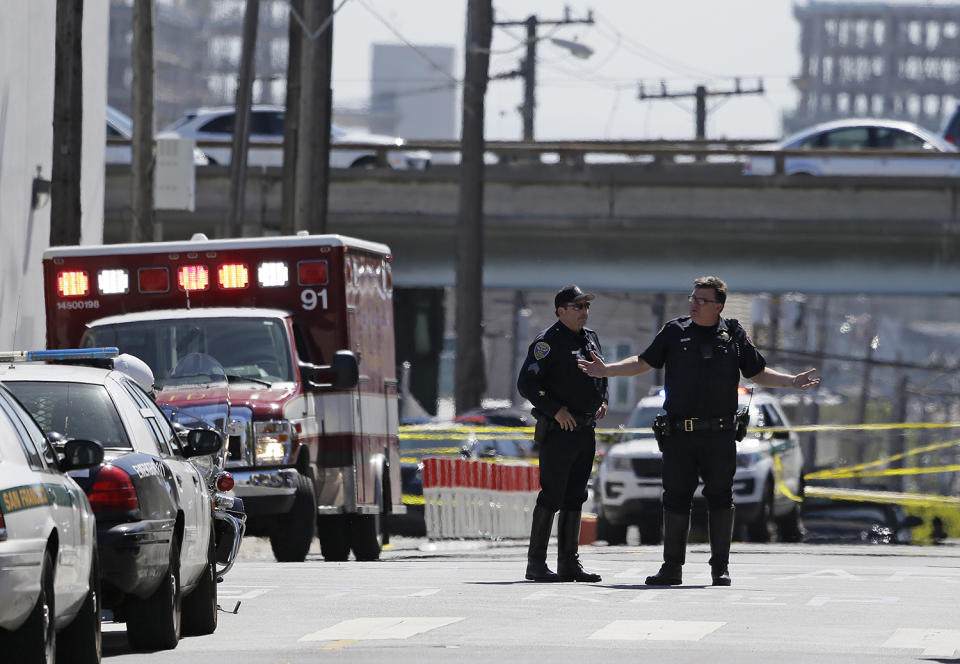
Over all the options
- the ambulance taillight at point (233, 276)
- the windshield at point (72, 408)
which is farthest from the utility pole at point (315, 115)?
the windshield at point (72, 408)

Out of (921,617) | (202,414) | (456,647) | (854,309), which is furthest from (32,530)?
(854,309)

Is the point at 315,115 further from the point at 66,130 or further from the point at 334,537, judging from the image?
the point at 334,537

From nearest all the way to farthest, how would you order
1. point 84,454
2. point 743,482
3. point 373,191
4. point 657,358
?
point 84,454, point 657,358, point 743,482, point 373,191

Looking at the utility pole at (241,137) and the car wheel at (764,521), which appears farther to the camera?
the utility pole at (241,137)

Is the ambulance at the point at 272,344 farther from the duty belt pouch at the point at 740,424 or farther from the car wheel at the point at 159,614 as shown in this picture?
the car wheel at the point at 159,614

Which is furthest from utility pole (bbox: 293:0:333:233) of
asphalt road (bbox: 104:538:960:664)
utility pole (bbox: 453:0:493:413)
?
asphalt road (bbox: 104:538:960:664)

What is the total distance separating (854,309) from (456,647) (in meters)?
149

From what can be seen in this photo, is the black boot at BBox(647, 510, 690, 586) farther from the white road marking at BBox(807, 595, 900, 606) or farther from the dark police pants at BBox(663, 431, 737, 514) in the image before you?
the white road marking at BBox(807, 595, 900, 606)

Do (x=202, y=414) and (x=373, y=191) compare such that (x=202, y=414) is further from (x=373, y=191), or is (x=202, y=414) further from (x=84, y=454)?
(x=373, y=191)

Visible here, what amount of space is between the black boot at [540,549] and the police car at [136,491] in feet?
12.0

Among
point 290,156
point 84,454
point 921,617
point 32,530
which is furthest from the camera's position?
point 290,156

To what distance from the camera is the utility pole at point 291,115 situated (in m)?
32.2

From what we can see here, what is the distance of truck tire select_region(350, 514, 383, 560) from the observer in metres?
19.3

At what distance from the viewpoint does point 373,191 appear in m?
39.5
